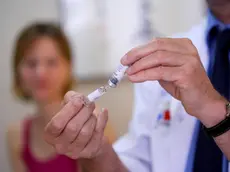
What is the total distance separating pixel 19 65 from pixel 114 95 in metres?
0.58

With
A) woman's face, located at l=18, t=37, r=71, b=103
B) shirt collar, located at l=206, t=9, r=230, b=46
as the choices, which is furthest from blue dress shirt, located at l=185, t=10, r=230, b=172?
woman's face, located at l=18, t=37, r=71, b=103

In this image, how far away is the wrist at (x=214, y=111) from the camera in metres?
0.67

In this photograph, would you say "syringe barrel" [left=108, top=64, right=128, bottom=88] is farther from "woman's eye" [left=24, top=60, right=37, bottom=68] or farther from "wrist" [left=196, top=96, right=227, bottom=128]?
"woman's eye" [left=24, top=60, right=37, bottom=68]

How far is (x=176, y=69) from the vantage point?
652mm

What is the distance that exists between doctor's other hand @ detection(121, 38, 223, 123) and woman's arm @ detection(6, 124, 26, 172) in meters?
1.24

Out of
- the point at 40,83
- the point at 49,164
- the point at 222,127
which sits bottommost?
the point at 49,164

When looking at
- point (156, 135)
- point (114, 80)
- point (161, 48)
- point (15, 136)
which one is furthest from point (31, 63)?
point (161, 48)

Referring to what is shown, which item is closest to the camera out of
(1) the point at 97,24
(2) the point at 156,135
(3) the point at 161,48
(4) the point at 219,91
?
(3) the point at 161,48

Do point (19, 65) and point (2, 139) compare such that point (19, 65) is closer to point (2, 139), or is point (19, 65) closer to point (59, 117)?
point (2, 139)

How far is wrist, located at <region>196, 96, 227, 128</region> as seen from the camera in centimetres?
67

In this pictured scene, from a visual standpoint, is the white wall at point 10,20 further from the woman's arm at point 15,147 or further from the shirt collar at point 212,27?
the shirt collar at point 212,27

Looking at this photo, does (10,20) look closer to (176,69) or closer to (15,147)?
(15,147)

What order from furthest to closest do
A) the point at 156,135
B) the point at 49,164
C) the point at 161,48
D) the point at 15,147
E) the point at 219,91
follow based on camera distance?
the point at 15,147, the point at 49,164, the point at 156,135, the point at 219,91, the point at 161,48

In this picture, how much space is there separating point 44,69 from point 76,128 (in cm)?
102
